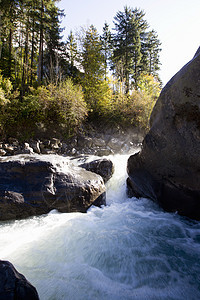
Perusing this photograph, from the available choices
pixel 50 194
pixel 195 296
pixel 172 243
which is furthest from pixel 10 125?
pixel 195 296

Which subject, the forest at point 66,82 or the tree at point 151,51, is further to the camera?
the tree at point 151,51

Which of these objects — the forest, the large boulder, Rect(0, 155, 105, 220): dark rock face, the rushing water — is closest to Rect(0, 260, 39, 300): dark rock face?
the rushing water

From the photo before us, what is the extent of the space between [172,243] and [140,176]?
6.27 feet

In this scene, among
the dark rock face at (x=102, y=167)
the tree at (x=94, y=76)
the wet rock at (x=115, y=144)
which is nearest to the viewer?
the dark rock face at (x=102, y=167)

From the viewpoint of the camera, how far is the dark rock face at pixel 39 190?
401 cm

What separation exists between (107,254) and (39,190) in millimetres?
2289

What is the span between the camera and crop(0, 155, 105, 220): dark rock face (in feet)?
13.1

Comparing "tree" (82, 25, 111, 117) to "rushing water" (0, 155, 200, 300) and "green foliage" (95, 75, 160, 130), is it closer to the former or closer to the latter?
"green foliage" (95, 75, 160, 130)

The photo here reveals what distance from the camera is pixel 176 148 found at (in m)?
3.77

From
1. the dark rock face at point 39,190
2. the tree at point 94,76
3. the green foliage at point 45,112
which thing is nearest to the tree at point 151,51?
the tree at point 94,76

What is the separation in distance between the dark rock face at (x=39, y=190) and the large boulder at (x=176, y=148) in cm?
178

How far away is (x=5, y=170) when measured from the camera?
4.32 metres

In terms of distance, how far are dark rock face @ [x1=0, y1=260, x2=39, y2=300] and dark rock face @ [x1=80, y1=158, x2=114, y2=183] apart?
5165 mm

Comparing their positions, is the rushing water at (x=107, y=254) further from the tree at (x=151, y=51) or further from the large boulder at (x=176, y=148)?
the tree at (x=151, y=51)
